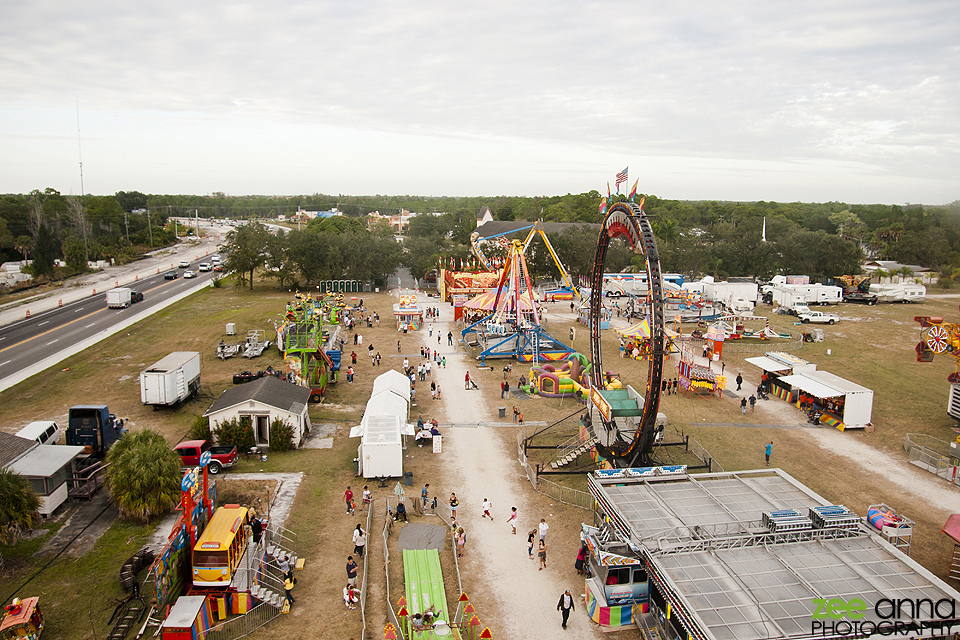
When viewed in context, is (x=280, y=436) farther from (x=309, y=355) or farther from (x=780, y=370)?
(x=780, y=370)

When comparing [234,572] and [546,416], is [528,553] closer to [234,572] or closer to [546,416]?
[234,572]

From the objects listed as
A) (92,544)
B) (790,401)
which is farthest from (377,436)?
(790,401)

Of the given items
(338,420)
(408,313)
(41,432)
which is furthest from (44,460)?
(408,313)

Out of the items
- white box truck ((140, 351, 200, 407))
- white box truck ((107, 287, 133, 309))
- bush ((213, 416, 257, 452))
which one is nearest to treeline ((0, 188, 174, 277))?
white box truck ((107, 287, 133, 309))

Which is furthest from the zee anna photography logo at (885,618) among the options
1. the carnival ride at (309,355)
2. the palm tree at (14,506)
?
the carnival ride at (309,355)

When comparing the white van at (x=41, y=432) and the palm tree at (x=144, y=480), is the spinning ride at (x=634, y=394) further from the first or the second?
the white van at (x=41, y=432)

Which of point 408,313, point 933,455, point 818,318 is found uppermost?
point 408,313
